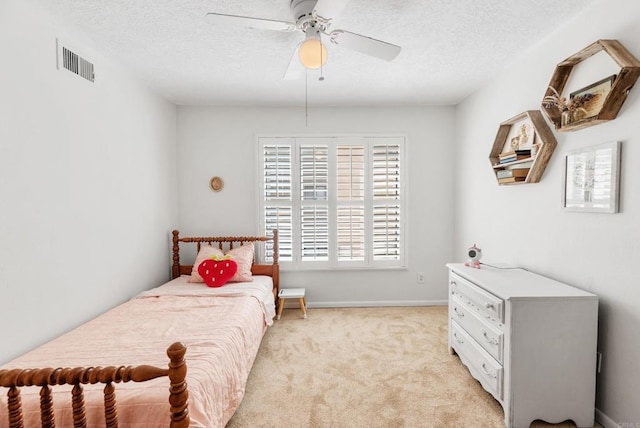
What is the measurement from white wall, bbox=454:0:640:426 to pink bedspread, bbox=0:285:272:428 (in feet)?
7.21

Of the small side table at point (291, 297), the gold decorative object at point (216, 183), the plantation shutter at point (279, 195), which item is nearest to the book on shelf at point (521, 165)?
the plantation shutter at point (279, 195)

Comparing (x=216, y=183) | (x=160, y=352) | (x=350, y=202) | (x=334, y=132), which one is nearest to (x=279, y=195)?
(x=216, y=183)

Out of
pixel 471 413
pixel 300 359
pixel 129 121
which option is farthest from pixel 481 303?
pixel 129 121

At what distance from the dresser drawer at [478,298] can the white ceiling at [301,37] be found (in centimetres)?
179

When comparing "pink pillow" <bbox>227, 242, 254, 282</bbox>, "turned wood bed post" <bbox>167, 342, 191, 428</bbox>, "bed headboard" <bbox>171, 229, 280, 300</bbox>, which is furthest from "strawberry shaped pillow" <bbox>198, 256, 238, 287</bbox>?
"turned wood bed post" <bbox>167, 342, 191, 428</bbox>

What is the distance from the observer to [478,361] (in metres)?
2.18

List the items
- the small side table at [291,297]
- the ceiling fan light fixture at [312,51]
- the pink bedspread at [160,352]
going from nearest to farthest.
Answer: the pink bedspread at [160,352]
the ceiling fan light fixture at [312,51]
the small side table at [291,297]

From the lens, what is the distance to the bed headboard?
3668 mm

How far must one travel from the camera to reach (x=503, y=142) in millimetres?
2867

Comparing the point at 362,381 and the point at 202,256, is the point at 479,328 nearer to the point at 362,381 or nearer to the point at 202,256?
the point at 362,381

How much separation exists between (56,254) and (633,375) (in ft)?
11.4

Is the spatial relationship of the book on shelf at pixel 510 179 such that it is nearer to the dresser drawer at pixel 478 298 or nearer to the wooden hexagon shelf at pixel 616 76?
the wooden hexagon shelf at pixel 616 76

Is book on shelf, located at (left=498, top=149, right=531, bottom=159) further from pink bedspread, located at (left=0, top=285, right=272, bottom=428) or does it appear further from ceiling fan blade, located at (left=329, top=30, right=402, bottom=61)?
pink bedspread, located at (left=0, top=285, right=272, bottom=428)

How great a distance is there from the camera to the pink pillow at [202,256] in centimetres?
334
